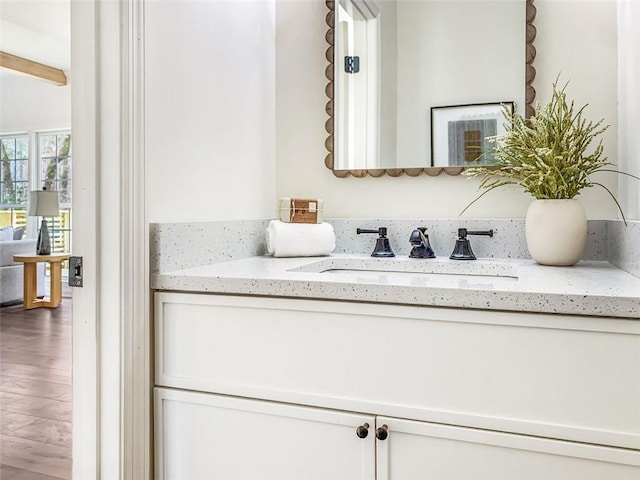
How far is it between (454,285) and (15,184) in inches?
275

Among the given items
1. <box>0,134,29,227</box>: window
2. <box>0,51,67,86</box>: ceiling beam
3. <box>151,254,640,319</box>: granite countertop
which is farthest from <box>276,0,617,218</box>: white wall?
<box>0,134,29,227</box>: window

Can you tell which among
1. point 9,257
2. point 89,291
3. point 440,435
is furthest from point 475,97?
point 9,257

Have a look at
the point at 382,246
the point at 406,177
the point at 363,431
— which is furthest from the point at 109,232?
the point at 406,177

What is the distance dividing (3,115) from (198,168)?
6620mm

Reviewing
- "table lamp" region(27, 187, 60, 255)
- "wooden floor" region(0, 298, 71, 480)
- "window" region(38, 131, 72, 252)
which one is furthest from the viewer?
"window" region(38, 131, 72, 252)

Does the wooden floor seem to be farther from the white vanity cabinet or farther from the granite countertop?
the granite countertop

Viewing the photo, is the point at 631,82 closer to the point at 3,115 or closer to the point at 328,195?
the point at 328,195

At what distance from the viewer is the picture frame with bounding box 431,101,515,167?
1.51 meters

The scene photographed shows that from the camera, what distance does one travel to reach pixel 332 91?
67.0 inches

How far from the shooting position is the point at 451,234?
1.55 metres

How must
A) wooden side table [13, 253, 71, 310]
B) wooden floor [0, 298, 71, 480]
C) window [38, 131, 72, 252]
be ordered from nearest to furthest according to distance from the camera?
wooden floor [0, 298, 71, 480]
wooden side table [13, 253, 71, 310]
window [38, 131, 72, 252]

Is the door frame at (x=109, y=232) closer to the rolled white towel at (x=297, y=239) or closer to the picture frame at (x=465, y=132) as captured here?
the rolled white towel at (x=297, y=239)

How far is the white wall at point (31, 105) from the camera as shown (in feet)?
20.7

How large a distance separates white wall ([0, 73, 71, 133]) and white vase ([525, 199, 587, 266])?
247 inches
